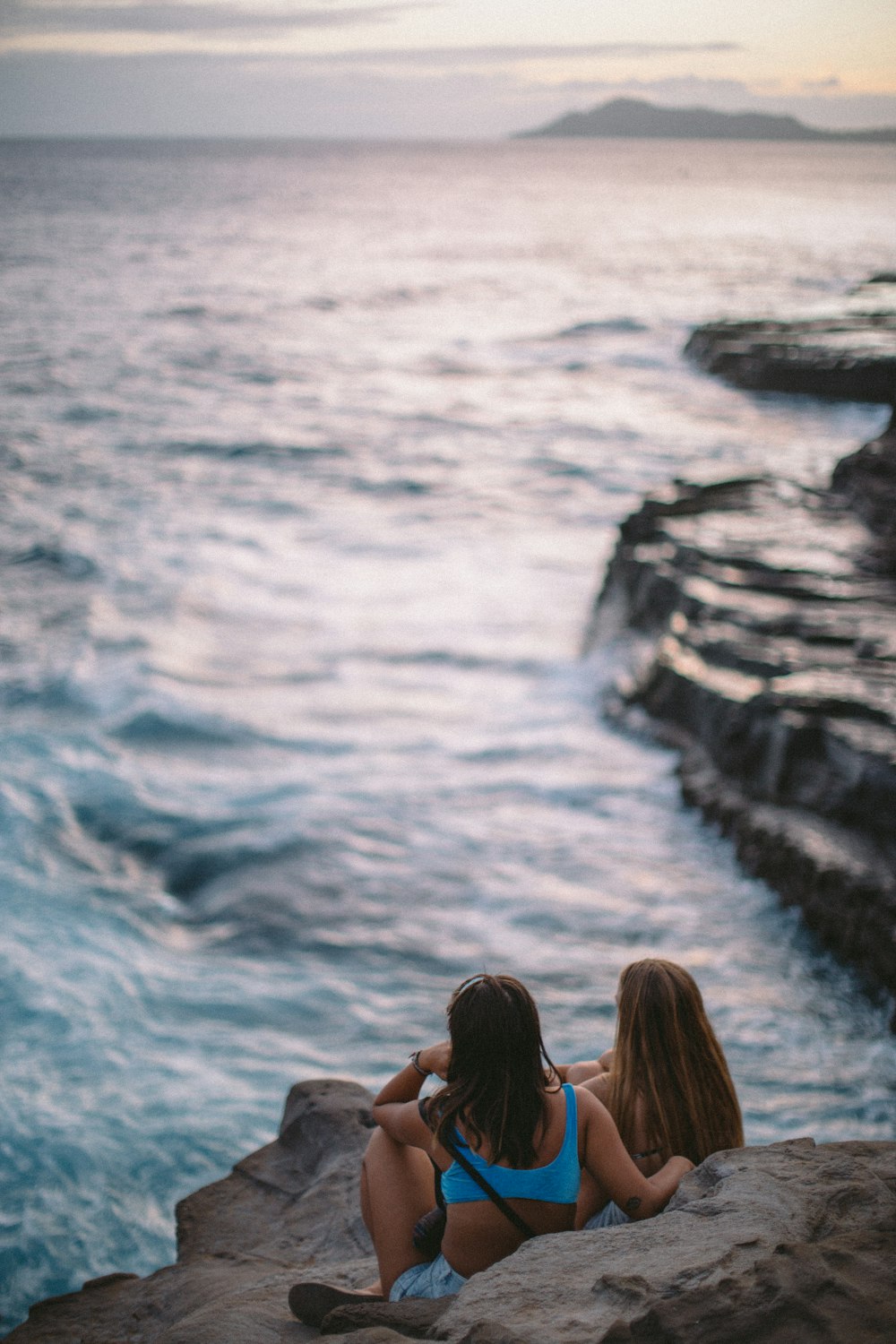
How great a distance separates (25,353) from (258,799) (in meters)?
21.7

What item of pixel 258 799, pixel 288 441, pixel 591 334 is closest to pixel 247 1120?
pixel 258 799

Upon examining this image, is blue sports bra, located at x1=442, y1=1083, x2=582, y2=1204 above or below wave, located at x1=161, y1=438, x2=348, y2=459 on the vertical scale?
below

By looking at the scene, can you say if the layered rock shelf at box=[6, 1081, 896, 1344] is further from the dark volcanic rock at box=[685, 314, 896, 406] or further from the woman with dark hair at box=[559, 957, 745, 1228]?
the dark volcanic rock at box=[685, 314, 896, 406]

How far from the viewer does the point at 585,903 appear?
674cm

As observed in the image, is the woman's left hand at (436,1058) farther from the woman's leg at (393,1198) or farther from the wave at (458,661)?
the wave at (458,661)

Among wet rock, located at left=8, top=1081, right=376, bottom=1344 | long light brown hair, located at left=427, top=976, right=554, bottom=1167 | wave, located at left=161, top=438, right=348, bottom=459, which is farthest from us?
wave, located at left=161, top=438, right=348, bottom=459

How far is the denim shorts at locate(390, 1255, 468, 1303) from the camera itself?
2.70m

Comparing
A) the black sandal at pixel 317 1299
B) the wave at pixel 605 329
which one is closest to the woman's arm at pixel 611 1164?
the black sandal at pixel 317 1299

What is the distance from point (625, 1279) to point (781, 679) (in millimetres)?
5373

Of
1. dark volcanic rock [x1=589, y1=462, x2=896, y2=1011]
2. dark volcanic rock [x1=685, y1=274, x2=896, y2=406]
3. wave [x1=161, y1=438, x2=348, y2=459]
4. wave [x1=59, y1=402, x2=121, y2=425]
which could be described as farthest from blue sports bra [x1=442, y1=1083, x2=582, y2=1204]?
wave [x1=59, y1=402, x2=121, y2=425]

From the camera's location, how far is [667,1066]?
2.93 metres

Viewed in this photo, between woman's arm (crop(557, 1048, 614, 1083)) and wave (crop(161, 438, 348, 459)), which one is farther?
wave (crop(161, 438, 348, 459))

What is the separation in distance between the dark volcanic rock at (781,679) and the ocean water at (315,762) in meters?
0.30

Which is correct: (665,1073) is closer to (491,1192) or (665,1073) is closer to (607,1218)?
(607,1218)
